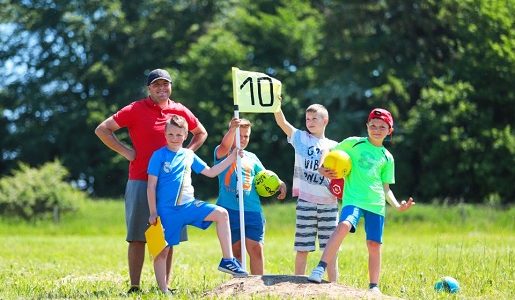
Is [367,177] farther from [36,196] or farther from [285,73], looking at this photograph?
[285,73]

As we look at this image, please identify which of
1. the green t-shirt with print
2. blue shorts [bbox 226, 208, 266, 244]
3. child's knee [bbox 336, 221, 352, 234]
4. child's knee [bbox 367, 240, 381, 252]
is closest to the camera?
child's knee [bbox 336, 221, 352, 234]

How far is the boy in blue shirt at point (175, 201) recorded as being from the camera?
34.1ft

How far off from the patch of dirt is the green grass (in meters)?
0.55

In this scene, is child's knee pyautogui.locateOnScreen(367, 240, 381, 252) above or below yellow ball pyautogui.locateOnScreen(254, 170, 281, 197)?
below

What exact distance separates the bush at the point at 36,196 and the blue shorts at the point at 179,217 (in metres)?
20.5

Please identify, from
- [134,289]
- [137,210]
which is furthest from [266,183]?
[134,289]

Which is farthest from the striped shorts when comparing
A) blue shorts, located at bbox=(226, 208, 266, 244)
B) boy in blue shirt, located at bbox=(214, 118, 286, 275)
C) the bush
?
the bush

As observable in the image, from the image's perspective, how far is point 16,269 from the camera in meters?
14.5

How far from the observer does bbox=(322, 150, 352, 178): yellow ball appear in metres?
10.4

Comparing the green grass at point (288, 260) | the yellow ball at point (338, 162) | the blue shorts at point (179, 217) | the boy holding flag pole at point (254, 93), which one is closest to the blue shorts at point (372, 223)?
the yellow ball at point (338, 162)

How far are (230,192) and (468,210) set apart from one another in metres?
15.9

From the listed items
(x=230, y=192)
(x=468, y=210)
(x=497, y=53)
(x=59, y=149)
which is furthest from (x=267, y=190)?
(x=59, y=149)

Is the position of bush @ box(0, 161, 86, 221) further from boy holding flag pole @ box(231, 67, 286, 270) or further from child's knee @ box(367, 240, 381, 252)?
child's knee @ box(367, 240, 381, 252)

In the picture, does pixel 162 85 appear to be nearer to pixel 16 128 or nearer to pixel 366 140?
pixel 366 140
